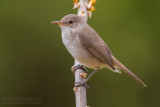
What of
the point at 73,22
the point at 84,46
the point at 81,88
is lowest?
the point at 81,88

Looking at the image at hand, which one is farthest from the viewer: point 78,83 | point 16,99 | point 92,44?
point 16,99

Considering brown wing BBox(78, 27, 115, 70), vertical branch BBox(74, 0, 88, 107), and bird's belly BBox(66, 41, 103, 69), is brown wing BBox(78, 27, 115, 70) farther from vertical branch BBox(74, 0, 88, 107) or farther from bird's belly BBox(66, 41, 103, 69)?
vertical branch BBox(74, 0, 88, 107)

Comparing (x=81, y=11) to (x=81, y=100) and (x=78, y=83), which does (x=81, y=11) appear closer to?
(x=78, y=83)

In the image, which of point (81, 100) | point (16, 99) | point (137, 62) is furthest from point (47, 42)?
point (81, 100)

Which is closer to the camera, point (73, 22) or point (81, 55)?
point (81, 55)

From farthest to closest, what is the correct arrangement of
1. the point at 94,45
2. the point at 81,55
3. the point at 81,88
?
the point at 94,45 → the point at 81,55 → the point at 81,88

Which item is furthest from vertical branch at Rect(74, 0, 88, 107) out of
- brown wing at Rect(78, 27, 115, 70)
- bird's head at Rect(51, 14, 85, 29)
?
brown wing at Rect(78, 27, 115, 70)

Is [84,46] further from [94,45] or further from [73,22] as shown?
[73,22]

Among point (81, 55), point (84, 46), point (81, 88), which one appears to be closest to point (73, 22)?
point (84, 46)
